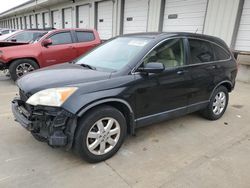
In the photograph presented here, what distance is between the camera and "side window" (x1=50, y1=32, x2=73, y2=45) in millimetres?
6980

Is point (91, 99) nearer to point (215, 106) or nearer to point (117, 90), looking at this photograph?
point (117, 90)

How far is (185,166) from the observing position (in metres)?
2.71

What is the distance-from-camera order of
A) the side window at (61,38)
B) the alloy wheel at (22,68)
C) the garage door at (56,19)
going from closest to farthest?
1. the alloy wheel at (22,68)
2. the side window at (61,38)
3. the garage door at (56,19)

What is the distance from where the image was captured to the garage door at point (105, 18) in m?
13.5

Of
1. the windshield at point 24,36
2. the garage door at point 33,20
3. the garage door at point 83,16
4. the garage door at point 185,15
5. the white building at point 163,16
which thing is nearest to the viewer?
the white building at point 163,16

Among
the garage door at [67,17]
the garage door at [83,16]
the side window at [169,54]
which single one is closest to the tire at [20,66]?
the side window at [169,54]

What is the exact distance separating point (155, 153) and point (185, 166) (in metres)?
0.45

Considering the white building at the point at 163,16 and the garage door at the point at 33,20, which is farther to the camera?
the garage door at the point at 33,20

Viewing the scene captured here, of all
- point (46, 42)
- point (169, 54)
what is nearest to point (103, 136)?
point (169, 54)

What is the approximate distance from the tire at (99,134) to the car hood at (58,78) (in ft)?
1.28

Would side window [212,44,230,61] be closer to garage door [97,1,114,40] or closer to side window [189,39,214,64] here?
side window [189,39,214,64]

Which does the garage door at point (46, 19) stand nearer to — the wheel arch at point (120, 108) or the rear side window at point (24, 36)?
the rear side window at point (24, 36)

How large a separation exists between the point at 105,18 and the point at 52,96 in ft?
41.7

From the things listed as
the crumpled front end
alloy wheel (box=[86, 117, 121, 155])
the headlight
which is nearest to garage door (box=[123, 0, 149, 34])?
alloy wheel (box=[86, 117, 121, 155])
